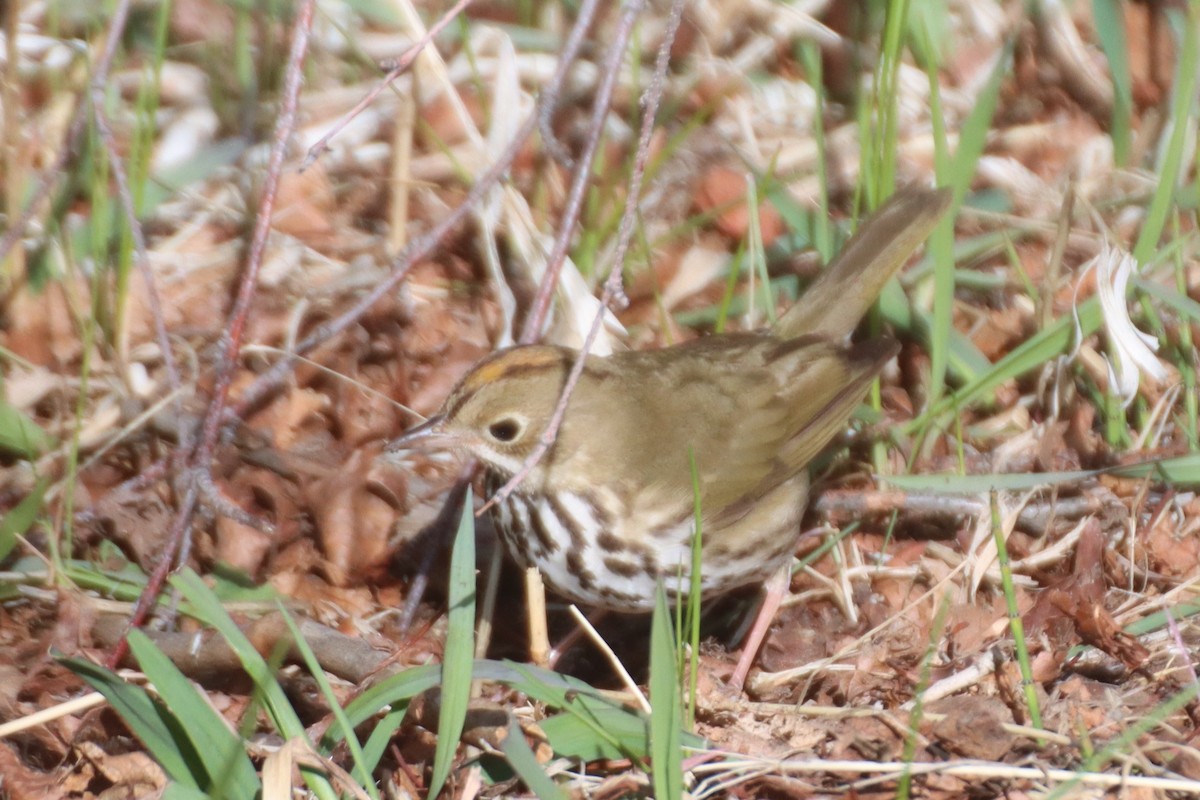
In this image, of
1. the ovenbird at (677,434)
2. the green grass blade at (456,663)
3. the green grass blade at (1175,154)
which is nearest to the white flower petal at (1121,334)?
the green grass blade at (1175,154)

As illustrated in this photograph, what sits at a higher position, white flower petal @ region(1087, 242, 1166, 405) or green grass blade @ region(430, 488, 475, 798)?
white flower petal @ region(1087, 242, 1166, 405)

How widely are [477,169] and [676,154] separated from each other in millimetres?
680

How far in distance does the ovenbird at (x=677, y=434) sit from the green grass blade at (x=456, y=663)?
0.46 meters

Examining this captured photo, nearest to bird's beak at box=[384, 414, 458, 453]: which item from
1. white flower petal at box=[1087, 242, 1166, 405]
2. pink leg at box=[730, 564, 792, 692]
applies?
pink leg at box=[730, 564, 792, 692]

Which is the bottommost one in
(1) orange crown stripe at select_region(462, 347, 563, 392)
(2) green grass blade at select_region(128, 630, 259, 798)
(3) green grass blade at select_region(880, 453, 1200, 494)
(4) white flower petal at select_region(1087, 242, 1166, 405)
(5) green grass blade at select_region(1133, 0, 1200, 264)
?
(3) green grass blade at select_region(880, 453, 1200, 494)

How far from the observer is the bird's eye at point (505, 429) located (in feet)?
9.59

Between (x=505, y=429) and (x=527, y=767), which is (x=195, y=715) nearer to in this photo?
(x=527, y=767)

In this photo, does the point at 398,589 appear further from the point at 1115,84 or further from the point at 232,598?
the point at 1115,84

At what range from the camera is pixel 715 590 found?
328cm

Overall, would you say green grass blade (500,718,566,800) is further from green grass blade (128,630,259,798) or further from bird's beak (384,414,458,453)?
bird's beak (384,414,458,453)

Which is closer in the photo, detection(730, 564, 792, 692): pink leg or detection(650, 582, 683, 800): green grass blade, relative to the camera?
detection(650, 582, 683, 800): green grass blade

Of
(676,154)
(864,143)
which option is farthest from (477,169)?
(864,143)

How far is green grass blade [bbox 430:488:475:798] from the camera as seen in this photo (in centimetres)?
246

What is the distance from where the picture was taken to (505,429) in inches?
116
